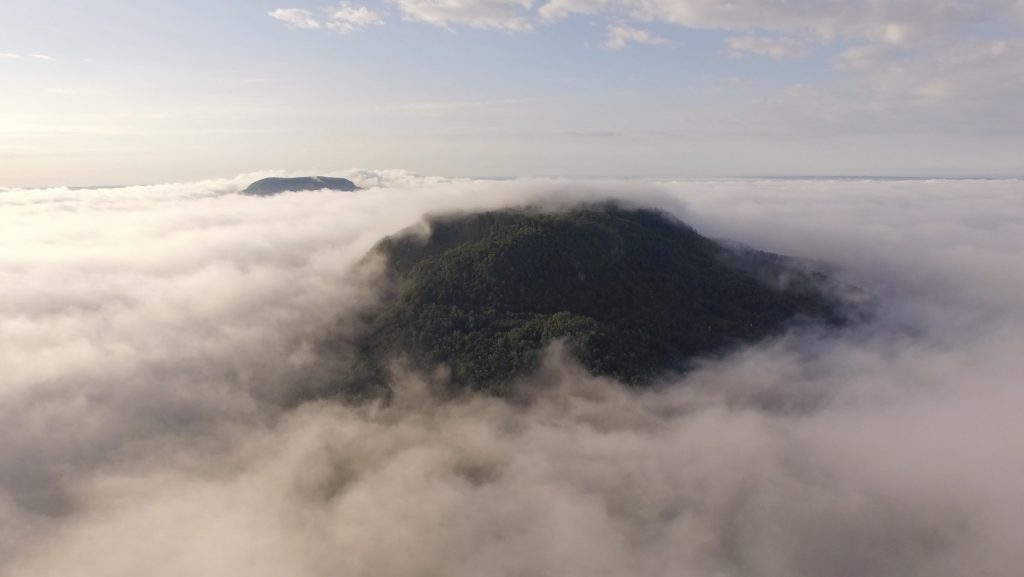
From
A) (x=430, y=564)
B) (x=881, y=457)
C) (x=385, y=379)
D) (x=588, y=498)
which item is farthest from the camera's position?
(x=385, y=379)

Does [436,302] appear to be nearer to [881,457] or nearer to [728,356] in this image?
[728,356]

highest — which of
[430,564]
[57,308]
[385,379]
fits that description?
[57,308]

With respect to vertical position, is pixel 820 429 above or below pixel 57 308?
below

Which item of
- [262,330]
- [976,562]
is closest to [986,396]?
[976,562]

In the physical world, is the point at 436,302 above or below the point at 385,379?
above

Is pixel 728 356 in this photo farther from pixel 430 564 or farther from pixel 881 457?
pixel 430 564

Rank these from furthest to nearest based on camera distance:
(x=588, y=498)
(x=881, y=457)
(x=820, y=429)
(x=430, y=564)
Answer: (x=820, y=429), (x=881, y=457), (x=588, y=498), (x=430, y=564)

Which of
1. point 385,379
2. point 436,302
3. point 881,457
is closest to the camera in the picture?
point 881,457

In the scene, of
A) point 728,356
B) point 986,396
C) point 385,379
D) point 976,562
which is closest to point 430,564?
point 385,379

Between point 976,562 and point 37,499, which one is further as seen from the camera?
point 37,499
